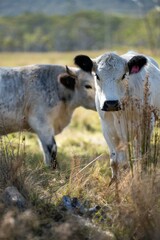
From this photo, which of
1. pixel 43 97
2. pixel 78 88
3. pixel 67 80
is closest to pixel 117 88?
pixel 43 97

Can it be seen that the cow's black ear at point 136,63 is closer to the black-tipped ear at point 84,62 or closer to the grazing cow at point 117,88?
the grazing cow at point 117,88

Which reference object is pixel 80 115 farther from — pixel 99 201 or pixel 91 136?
pixel 99 201

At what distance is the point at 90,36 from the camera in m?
149

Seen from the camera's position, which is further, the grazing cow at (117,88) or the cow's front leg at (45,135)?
the cow's front leg at (45,135)

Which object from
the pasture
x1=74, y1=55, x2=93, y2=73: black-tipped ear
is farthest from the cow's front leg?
x1=74, y1=55, x2=93, y2=73: black-tipped ear

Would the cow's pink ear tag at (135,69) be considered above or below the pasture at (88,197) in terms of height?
above

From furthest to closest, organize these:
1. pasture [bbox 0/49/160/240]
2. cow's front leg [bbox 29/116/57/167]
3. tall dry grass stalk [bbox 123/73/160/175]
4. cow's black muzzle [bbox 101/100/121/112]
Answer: cow's front leg [bbox 29/116/57/167]
cow's black muzzle [bbox 101/100/121/112]
tall dry grass stalk [bbox 123/73/160/175]
pasture [bbox 0/49/160/240]

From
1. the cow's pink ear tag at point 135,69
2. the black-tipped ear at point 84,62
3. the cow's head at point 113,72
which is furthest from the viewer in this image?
the black-tipped ear at point 84,62

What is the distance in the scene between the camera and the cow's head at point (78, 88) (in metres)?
12.0

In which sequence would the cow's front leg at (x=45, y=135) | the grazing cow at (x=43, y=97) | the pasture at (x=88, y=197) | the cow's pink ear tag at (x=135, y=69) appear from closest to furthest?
the pasture at (x=88, y=197) < the cow's pink ear tag at (x=135, y=69) < the grazing cow at (x=43, y=97) < the cow's front leg at (x=45, y=135)

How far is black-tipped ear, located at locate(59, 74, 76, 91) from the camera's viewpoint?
39.1ft

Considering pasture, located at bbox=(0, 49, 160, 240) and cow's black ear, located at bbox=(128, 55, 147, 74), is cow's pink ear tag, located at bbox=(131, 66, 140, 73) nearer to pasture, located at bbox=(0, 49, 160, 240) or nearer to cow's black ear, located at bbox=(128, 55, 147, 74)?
cow's black ear, located at bbox=(128, 55, 147, 74)

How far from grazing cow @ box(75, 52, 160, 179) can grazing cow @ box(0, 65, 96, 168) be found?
90.9 inches

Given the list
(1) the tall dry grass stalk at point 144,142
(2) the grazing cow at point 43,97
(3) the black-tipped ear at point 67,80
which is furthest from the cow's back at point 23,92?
(1) the tall dry grass stalk at point 144,142
